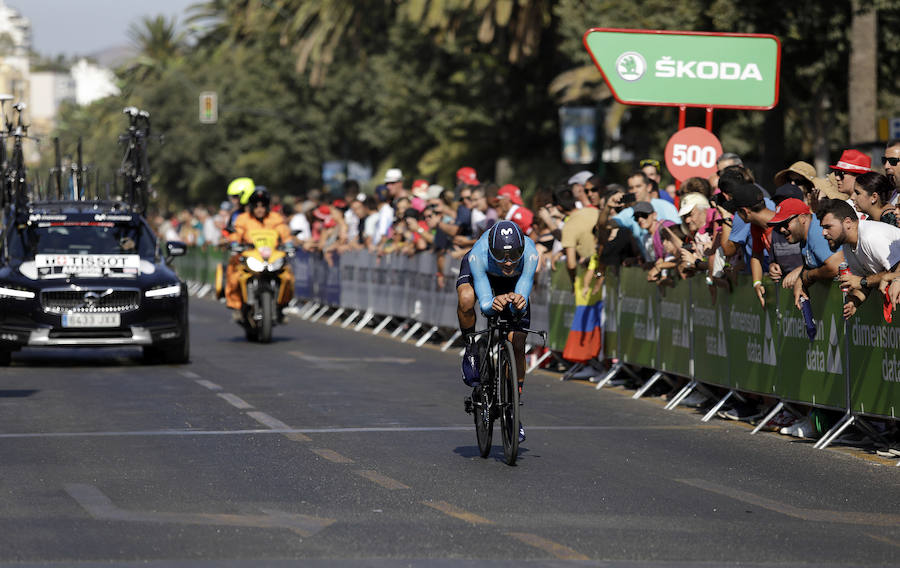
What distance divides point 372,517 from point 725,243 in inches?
242

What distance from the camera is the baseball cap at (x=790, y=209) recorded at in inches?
504

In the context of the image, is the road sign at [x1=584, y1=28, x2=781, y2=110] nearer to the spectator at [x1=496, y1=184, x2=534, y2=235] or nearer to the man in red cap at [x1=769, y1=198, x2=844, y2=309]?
the spectator at [x1=496, y1=184, x2=534, y2=235]

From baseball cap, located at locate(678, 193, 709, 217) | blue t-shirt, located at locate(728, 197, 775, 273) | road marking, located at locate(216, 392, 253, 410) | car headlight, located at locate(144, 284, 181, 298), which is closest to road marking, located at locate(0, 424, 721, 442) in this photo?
road marking, located at locate(216, 392, 253, 410)

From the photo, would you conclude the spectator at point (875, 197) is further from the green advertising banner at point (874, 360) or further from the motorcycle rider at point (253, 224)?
the motorcycle rider at point (253, 224)

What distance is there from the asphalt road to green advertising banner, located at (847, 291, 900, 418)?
0.41m

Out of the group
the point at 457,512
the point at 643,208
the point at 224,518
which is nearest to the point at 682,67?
the point at 643,208

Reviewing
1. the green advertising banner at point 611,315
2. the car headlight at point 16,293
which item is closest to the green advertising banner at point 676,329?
the green advertising banner at point 611,315

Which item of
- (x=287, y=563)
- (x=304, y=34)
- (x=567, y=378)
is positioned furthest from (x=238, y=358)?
(x=304, y=34)

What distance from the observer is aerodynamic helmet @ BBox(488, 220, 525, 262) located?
37.6 ft

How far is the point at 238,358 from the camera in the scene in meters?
21.0

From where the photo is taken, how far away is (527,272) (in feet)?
38.5

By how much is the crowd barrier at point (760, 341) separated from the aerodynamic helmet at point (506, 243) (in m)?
2.52

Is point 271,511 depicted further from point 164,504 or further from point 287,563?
point 287,563

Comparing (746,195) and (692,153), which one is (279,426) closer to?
(746,195)
